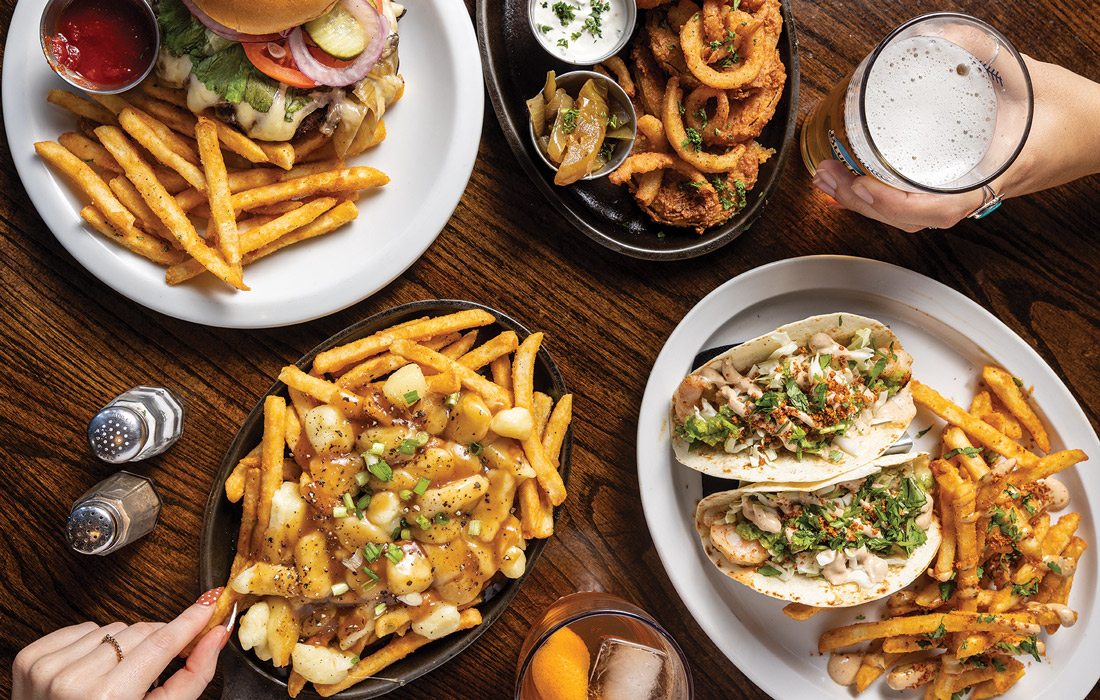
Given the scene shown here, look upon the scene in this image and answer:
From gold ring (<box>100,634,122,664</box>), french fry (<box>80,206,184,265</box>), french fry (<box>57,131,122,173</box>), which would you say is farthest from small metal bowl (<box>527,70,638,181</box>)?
gold ring (<box>100,634,122,664</box>)

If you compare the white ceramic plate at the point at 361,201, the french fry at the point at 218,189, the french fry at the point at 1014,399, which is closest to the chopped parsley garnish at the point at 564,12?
the white ceramic plate at the point at 361,201

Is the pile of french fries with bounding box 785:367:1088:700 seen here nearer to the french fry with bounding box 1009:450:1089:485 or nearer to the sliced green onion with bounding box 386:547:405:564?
the french fry with bounding box 1009:450:1089:485

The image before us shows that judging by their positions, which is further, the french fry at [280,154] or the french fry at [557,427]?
the french fry at [557,427]

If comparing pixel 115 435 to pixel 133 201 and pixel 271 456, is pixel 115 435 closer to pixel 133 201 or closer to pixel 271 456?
pixel 271 456

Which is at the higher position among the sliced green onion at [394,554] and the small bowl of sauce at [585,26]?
the small bowl of sauce at [585,26]

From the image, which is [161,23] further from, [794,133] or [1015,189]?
[1015,189]

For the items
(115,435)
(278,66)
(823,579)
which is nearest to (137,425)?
(115,435)

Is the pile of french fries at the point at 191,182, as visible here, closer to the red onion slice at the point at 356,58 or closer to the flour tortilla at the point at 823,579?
the red onion slice at the point at 356,58
